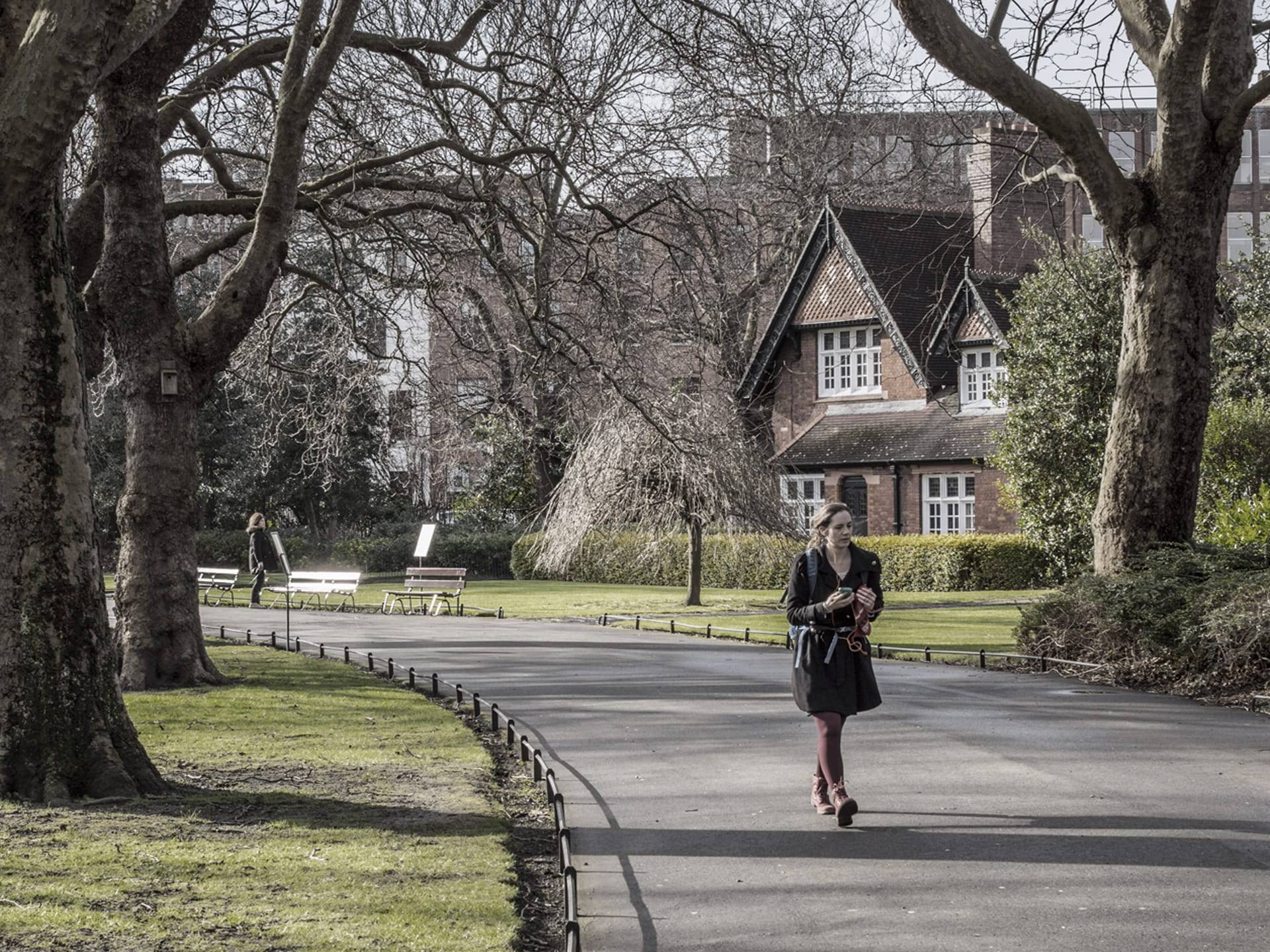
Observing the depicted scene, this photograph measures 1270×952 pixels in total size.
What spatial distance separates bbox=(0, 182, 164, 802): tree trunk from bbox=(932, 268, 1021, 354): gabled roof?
113ft

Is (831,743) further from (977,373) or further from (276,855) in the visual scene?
(977,373)

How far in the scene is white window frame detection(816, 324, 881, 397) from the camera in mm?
45000

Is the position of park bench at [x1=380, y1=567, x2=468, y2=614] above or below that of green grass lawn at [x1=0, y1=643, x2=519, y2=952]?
above

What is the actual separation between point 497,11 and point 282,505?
3605 centimetres

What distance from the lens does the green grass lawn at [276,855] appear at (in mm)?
6188

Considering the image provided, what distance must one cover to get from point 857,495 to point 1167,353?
27.4 m

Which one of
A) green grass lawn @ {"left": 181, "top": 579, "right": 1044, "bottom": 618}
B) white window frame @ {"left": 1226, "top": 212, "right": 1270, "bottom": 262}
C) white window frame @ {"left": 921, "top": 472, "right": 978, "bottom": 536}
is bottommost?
green grass lawn @ {"left": 181, "top": 579, "right": 1044, "bottom": 618}

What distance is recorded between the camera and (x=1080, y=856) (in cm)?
772

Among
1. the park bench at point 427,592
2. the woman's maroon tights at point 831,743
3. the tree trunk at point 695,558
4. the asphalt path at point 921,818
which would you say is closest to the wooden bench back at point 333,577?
the park bench at point 427,592

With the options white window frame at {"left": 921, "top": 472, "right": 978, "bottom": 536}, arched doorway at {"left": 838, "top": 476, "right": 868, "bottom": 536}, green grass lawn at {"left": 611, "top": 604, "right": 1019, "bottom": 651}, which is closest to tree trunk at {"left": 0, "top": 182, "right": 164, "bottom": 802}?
green grass lawn at {"left": 611, "top": 604, "right": 1019, "bottom": 651}

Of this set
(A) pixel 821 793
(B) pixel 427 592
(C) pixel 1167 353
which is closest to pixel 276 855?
(A) pixel 821 793

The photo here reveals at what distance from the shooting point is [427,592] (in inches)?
1282

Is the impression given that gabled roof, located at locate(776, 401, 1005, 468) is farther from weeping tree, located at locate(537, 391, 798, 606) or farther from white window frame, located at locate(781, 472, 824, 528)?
weeping tree, located at locate(537, 391, 798, 606)

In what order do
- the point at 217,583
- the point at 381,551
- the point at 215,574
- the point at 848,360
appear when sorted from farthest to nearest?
the point at 381,551, the point at 848,360, the point at 215,574, the point at 217,583
